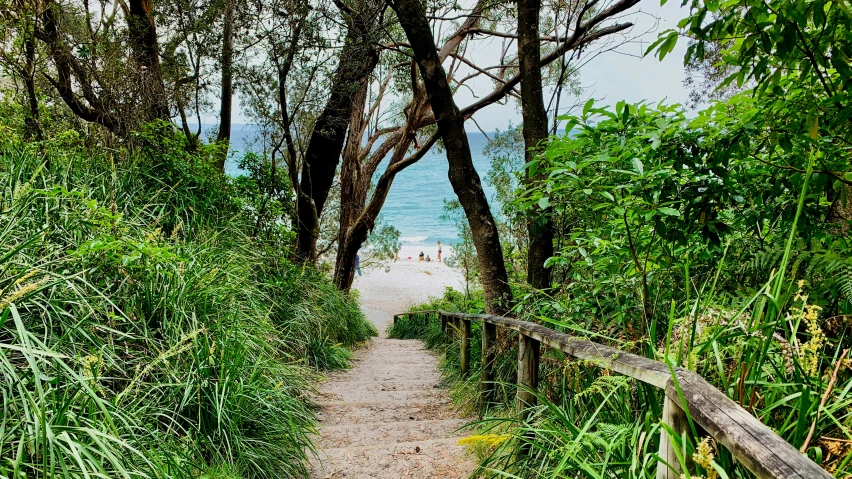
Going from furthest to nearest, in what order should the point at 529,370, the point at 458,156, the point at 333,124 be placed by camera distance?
1. the point at 333,124
2. the point at 458,156
3. the point at 529,370

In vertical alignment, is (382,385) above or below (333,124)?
below

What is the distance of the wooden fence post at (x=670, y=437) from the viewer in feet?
4.61

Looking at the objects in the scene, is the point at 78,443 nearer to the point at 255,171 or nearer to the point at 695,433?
the point at 695,433

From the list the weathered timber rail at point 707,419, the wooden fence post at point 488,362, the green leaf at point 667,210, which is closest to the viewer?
the weathered timber rail at point 707,419

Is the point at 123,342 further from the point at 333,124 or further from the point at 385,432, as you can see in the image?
the point at 333,124

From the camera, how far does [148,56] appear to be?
6141mm

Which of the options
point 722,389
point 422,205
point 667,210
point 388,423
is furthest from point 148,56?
point 422,205

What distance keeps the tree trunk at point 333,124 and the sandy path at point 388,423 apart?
2.10 m

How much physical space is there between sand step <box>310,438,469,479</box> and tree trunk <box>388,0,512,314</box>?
1.72 meters

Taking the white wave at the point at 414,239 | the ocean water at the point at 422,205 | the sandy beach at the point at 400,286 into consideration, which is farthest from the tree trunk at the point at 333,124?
the white wave at the point at 414,239

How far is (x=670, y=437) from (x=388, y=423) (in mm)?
3132

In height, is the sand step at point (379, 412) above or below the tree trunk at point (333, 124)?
below

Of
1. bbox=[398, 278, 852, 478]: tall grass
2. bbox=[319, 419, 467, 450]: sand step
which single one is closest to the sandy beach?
bbox=[319, 419, 467, 450]: sand step

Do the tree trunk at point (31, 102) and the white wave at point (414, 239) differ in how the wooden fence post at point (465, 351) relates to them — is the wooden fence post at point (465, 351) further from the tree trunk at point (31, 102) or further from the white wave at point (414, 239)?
the white wave at point (414, 239)
